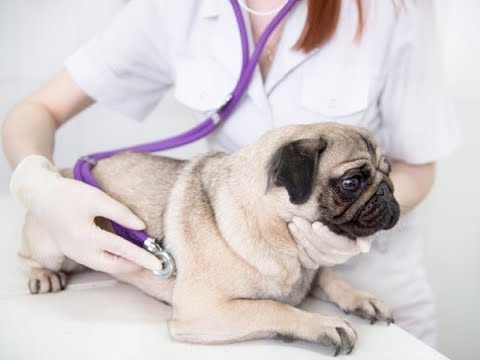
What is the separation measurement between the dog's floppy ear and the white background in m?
1.19

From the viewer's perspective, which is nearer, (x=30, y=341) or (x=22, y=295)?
(x=30, y=341)

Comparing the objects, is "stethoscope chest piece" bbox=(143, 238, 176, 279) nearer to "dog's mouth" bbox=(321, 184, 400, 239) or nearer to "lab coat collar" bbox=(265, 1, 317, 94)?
"dog's mouth" bbox=(321, 184, 400, 239)

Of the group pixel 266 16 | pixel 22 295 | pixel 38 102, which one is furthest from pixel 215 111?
pixel 22 295

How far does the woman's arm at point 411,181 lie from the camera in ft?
4.40

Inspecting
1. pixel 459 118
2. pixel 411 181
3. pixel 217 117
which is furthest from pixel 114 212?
pixel 459 118

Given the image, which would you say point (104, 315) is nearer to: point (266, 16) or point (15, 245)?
point (15, 245)

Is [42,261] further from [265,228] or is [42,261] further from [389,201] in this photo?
[389,201]

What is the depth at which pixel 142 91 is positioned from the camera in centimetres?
160

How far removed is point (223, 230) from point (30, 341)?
413 mm

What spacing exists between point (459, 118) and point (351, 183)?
131 cm

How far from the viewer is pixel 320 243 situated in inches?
40.6

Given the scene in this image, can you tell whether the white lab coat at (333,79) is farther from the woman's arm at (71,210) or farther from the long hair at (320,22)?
the woman's arm at (71,210)

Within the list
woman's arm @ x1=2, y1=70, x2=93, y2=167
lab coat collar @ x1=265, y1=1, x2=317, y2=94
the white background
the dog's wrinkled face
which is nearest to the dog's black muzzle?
the dog's wrinkled face

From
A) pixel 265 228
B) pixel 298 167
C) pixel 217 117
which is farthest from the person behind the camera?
pixel 217 117
